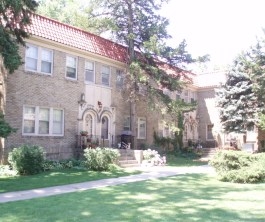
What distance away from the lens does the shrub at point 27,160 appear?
15688 mm

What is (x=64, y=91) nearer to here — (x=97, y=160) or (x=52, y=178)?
(x=97, y=160)

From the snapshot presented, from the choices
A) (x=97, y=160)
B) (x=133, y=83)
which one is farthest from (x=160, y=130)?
(x=97, y=160)

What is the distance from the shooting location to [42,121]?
64.9 ft

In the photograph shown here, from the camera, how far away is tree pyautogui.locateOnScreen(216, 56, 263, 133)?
2770 cm

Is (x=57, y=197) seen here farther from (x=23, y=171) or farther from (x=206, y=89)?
(x=206, y=89)

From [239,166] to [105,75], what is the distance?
12.6 metres

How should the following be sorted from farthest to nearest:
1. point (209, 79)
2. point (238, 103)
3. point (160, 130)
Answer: point (209, 79)
point (160, 130)
point (238, 103)

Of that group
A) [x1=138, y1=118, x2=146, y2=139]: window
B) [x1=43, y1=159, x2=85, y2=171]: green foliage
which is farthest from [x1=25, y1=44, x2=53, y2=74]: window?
[x1=138, y1=118, x2=146, y2=139]: window

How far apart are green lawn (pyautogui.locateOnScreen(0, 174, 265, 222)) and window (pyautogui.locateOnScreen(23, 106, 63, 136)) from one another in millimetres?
8502

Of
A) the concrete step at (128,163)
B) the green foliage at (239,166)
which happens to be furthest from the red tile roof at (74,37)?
the green foliage at (239,166)

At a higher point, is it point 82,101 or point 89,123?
point 82,101

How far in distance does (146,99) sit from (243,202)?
15.2 metres

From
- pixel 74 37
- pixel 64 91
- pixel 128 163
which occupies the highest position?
pixel 74 37

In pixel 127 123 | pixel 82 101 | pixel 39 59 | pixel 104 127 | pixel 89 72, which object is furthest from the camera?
pixel 127 123
